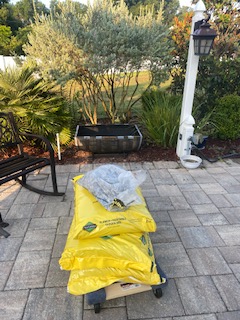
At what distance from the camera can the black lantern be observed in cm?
273

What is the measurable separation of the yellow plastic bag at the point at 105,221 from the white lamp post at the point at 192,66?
6.51 ft

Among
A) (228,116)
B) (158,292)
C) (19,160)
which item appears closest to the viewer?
(158,292)

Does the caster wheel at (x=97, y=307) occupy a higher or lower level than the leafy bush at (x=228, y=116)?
lower

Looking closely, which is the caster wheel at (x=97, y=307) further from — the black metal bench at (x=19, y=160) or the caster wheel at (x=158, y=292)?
the black metal bench at (x=19, y=160)

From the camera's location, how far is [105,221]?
1.47 metres

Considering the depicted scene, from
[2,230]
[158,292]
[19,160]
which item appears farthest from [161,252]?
[19,160]

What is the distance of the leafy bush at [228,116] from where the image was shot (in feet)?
12.7

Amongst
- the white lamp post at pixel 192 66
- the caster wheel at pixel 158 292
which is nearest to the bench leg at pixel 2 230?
the caster wheel at pixel 158 292

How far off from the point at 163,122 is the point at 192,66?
92 centimetres

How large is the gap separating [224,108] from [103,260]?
11.1 feet

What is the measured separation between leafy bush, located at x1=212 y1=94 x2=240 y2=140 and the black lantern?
1291mm

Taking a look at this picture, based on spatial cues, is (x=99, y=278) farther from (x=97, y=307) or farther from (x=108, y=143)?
(x=108, y=143)

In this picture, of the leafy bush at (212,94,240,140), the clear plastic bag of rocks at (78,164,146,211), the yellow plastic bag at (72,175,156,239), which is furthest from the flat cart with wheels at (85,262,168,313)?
the leafy bush at (212,94,240,140)

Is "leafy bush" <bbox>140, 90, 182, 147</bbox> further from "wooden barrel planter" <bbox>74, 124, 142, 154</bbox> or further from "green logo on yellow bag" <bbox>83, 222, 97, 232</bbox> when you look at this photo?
"green logo on yellow bag" <bbox>83, 222, 97, 232</bbox>
